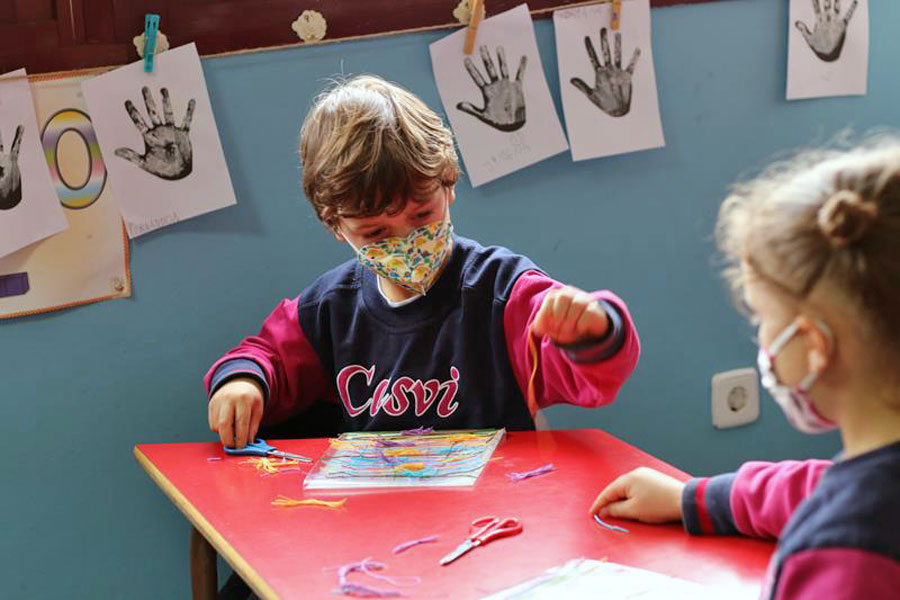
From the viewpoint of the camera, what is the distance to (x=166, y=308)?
169 cm

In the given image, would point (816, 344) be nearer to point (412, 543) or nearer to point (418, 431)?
point (412, 543)

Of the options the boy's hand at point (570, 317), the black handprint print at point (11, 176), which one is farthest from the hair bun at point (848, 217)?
the black handprint print at point (11, 176)

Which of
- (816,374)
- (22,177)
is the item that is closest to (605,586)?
(816,374)

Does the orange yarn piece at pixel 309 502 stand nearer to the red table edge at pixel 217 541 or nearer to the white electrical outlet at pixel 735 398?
the red table edge at pixel 217 541

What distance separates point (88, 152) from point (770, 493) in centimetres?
108

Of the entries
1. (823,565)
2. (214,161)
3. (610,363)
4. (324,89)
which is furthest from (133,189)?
(823,565)

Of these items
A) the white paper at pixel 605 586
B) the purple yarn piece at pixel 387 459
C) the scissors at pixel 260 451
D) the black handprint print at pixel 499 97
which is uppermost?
the black handprint print at pixel 499 97

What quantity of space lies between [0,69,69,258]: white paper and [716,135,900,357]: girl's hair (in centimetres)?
111

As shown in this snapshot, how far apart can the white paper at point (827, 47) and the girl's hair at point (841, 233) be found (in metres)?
1.29

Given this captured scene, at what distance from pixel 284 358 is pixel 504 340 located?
320 millimetres

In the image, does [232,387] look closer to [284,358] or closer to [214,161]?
[284,358]

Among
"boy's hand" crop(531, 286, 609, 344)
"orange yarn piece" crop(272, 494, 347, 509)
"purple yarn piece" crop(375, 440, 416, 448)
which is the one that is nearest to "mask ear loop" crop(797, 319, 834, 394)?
"boy's hand" crop(531, 286, 609, 344)

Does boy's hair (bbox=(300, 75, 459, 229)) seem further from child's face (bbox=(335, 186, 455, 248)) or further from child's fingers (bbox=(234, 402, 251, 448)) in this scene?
child's fingers (bbox=(234, 402, 251, 448))

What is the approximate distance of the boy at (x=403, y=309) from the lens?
1.38 meters
